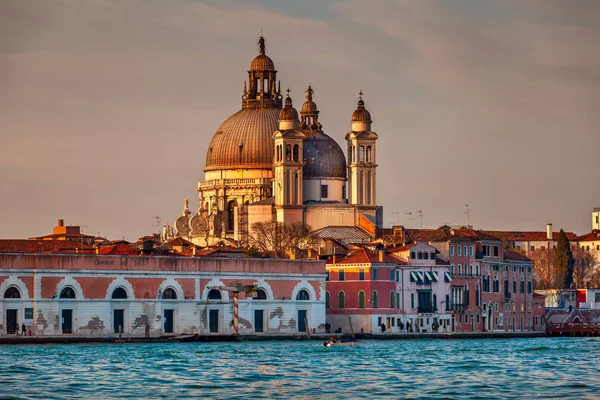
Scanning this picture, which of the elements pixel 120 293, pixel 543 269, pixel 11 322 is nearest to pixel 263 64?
pixel 543 269

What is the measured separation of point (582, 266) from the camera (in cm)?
14988

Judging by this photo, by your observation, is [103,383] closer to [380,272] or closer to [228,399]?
[228,399]

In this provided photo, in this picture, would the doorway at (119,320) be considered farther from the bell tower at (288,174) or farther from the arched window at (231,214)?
the arched window at (231,214)

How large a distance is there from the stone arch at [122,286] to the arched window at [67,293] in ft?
5.37

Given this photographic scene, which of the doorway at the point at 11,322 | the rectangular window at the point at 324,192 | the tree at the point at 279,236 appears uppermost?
the rectangular window at the point at 324,192

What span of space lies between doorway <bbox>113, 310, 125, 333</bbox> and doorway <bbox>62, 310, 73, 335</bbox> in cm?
219

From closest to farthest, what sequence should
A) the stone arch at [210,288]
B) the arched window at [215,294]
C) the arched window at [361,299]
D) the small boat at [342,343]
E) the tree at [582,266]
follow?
the small boat at [342,343], the stone arch at [210,288], the arched window at [215,294], the arched window at [361,299], the tree at [582,266]

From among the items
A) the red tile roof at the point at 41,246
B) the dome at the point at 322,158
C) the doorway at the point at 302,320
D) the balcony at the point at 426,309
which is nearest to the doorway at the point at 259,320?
the doorway at the point at 302,320

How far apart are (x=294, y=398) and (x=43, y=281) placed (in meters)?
30.2

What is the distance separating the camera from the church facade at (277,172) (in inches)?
4747

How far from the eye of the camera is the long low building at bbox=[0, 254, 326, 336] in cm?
8381

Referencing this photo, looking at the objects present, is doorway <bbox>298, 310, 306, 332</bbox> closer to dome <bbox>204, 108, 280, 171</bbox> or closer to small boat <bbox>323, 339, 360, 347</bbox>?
small boat <bbox>323, 339, 360, 347</bbox>

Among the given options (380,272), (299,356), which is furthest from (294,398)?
(380,272)

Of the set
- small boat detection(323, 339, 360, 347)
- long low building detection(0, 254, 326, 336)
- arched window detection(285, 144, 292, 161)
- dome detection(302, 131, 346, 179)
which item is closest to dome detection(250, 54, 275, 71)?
dome detection(302, 131, 346, 179)
